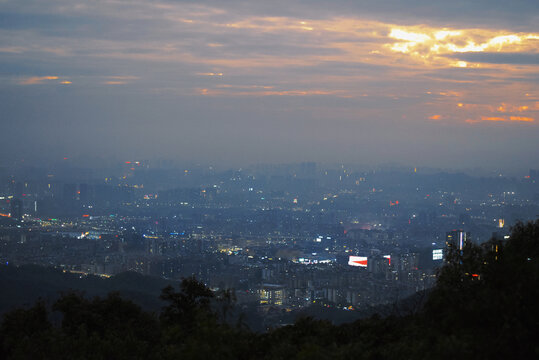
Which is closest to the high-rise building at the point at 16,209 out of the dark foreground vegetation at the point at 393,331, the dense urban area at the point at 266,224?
the dense urban area at the point at 266,224

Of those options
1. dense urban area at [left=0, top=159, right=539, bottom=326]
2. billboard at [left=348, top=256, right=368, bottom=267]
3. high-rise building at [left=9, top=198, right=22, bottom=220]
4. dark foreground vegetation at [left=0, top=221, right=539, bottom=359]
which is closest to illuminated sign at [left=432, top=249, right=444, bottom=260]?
dense urban area at [left=0, top=159, right=539, bottom=326]

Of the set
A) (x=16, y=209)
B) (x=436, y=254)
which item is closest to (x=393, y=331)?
(x=436, y=254)

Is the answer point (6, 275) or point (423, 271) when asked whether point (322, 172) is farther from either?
point (6, 275)

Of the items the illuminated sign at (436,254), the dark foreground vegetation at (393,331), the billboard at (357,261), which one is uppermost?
the dark foreground vegetation at (393,331)

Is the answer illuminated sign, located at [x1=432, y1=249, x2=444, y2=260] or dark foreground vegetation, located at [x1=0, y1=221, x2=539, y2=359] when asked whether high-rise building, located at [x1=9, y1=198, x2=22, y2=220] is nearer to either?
illuminated sign, located at [x1=432, y1=249, x2=444, y2=260]

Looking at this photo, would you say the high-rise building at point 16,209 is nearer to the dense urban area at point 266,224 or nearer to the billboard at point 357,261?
the dense urban area at point 266,224

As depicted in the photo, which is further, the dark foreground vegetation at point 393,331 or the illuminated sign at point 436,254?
the illuminated sign at point 436,254

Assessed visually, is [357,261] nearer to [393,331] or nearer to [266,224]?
[266,224]
